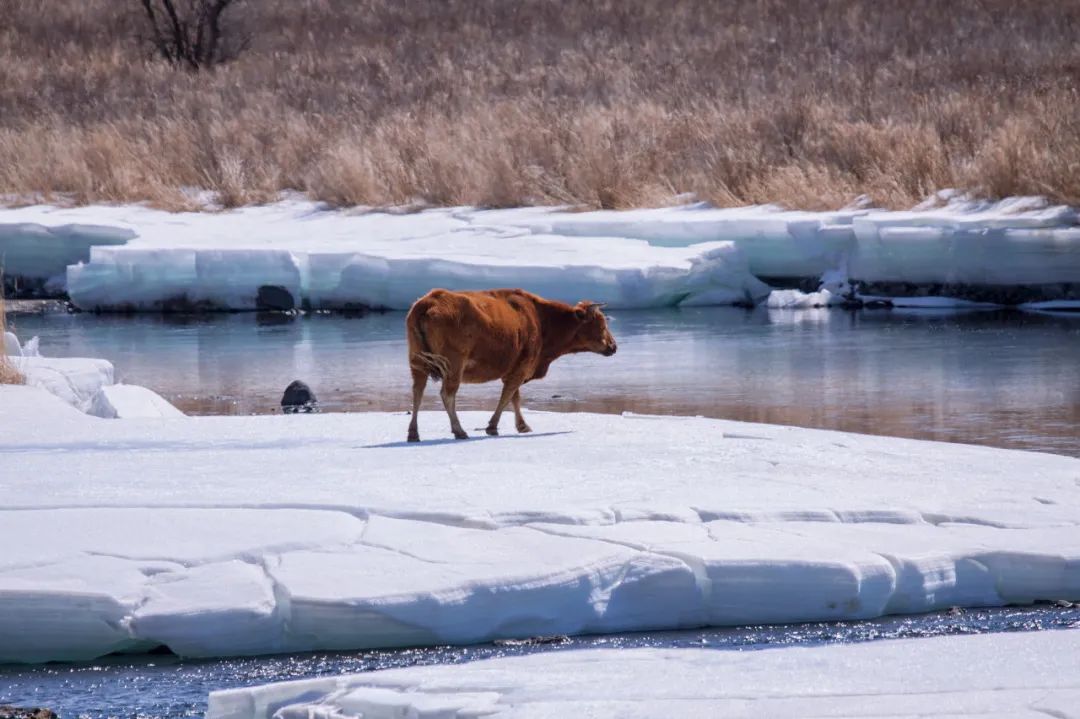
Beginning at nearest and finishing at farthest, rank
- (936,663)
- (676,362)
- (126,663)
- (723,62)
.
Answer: (936,663)
(126,663)
(676,362)
(723,62)

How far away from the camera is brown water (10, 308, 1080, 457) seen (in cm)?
1045

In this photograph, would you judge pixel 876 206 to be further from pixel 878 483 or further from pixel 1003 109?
pixel 878 483

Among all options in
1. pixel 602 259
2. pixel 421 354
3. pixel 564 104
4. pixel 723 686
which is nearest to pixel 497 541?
pixel 723 686

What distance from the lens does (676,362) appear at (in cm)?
1292

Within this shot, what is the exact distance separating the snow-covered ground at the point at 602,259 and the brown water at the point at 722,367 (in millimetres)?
361

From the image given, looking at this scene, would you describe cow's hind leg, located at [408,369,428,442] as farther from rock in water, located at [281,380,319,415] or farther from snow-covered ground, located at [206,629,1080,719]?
snow-covered ground, located at [206,629,1080,719]

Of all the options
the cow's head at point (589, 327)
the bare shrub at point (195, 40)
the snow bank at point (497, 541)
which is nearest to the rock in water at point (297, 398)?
the cow's head at point (589, 327)

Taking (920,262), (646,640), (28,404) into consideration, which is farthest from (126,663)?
(920,262)

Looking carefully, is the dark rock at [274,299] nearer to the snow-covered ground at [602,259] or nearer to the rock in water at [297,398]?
the snow-covered ground at [602,259]

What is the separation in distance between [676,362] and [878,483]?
5.94 metres

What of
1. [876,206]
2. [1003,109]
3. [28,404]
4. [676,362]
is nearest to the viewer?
[28,404]

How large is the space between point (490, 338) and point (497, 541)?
218 centimetres

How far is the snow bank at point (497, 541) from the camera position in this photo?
5.47 metres

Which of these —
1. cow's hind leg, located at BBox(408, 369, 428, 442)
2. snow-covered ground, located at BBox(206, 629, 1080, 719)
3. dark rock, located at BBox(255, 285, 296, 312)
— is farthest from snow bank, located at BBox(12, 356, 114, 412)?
dark rock, located at BBox(255, 285, 296, 312)
